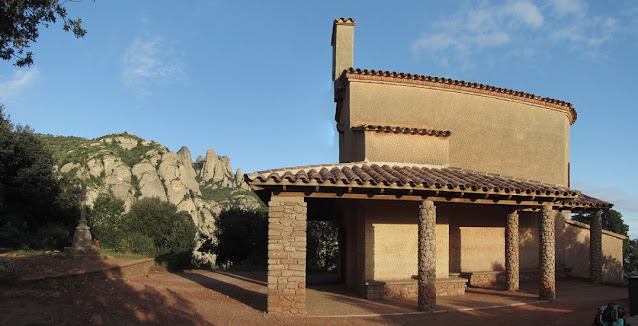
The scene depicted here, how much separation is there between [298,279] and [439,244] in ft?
15.7

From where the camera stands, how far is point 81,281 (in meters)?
11.7

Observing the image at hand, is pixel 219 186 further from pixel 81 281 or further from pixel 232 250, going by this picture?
pixel 81 281

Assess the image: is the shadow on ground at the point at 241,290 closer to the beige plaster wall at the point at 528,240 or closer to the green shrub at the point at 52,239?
the green shrub at the point at 52,239

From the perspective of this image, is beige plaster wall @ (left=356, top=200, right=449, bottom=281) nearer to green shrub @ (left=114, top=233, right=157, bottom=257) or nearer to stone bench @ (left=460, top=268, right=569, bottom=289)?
stone bench @ (left=460, top=268, right=569, bottom=289)

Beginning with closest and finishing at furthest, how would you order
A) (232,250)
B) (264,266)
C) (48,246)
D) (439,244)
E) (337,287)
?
(439,244) < (337,287) < (48,246) < (264,266) < (232,250)

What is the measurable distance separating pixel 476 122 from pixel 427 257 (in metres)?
6.92

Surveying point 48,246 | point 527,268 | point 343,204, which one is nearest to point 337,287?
point 343,204

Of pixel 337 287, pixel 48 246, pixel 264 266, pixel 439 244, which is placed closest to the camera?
pixel 439 244

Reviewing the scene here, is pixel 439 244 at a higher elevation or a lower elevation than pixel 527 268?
higher

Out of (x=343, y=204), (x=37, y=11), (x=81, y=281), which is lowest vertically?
(x=81, y=281)

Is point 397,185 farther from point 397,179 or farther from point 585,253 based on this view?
point 585,253

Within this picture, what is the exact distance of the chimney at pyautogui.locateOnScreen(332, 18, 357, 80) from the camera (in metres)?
16.6

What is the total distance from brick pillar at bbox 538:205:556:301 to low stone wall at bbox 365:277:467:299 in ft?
6.81

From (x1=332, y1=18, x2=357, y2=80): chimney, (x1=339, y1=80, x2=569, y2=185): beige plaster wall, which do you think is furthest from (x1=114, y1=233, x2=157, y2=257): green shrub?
(x1=332, y1=18, x2=357, y2=80): chimney
